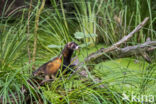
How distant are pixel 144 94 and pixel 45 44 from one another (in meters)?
1.77

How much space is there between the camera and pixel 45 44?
3.11 metres

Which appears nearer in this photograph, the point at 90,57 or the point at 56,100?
the point at 56,100

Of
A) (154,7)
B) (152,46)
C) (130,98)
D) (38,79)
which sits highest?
(154,7)

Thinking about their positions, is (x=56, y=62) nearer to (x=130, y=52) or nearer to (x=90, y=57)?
(x=90, y=57)

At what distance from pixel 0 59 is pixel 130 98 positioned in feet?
3.50

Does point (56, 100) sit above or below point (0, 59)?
below

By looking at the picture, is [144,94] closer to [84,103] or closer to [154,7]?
[84,103]

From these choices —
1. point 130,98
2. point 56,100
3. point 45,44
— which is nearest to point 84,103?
point 56,100

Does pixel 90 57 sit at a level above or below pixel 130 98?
above

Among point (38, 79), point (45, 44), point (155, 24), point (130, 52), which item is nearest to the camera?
point (38, 79)

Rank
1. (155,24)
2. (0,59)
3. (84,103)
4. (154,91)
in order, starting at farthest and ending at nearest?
(155,24), (0,59), (154,91), (84,103)

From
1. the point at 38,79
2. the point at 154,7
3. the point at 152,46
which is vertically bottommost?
the point at 38,79

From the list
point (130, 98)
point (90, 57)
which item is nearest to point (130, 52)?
point (90, 57)

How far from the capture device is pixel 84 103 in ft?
4.80
